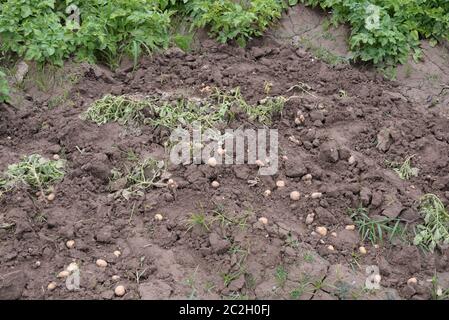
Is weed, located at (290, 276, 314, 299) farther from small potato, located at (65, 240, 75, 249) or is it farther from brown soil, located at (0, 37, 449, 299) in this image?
small potato, located at (65, 240, 75, 249)

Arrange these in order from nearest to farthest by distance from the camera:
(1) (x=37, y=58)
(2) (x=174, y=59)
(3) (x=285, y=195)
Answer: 1. (3) (x=285, y=195)
2. (1) (x=37, y=58)
3. (2) (x=174, y=59)

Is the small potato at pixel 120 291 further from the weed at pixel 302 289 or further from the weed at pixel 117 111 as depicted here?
the weed at pixel 117 111

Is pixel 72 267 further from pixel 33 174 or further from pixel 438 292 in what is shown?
pixel 438 292

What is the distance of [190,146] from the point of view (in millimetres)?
3936

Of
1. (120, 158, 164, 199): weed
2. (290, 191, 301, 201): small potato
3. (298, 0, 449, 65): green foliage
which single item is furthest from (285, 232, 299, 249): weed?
(298, 0, 449, 65): green foliage

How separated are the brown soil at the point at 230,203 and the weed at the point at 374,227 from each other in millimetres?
49

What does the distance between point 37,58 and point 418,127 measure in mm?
2917

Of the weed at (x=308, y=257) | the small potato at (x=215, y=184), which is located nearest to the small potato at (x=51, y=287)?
the small potato at (x=215, y=184)

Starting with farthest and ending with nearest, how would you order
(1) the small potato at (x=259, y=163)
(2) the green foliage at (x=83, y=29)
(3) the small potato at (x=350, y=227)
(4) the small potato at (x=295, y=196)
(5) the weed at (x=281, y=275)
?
(2) the green foliage at (x=83, y=29) < (1) the small potato at (x=259, y=163) < (4) the small potato at (x=295, y=196) < (3) the small potato at (x=350, y=227) < (5) the weed at (x=281, y=275)

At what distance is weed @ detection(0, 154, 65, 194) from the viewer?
3.66 metres

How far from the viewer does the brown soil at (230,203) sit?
327 cm

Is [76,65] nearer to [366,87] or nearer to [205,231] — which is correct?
[205,231]
